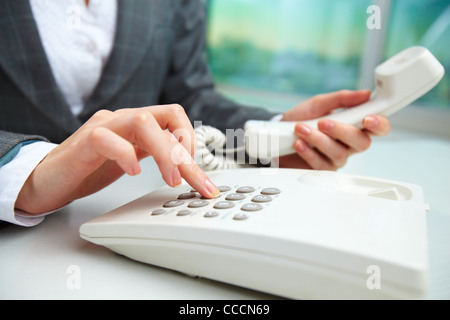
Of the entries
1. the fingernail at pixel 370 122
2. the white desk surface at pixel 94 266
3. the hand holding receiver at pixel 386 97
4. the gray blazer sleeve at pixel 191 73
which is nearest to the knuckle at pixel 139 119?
the white desk surface at pixel 94 266

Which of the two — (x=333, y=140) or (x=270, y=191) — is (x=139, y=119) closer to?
(x=270, y=191)

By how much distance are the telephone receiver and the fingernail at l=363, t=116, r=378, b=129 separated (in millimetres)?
11

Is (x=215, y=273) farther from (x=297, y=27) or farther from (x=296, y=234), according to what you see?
(x=297, y=27)

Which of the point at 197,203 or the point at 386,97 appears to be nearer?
the point at 197,203

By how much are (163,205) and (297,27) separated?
4.51 feet

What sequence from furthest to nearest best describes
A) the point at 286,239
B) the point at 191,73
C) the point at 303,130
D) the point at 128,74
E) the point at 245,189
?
the point at 191,73 → the point at 128,74 → the point at 303,130 → the point at 245,189 → the point at 286,239

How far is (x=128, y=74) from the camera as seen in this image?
0.69 metres

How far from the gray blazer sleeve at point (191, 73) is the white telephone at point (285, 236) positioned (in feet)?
1.46

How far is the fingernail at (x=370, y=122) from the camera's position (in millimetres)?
518

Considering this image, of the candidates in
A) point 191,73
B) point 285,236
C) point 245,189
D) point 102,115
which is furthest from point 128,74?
point 285,236

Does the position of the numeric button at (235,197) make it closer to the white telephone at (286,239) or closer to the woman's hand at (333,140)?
the white telephone at (286,239)

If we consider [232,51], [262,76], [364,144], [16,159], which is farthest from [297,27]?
[16,159]

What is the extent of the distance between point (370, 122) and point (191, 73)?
1.53 feet
